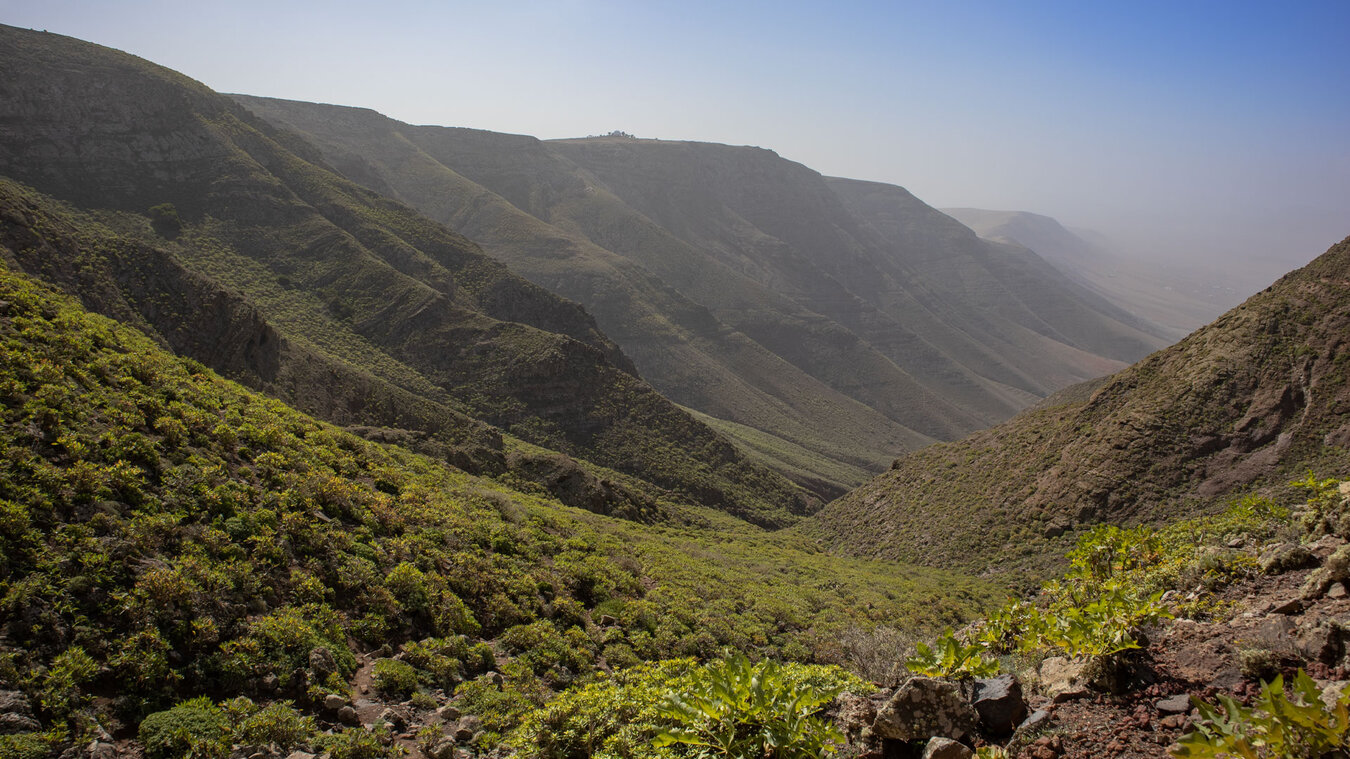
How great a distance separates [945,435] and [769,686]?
12913 centimetres

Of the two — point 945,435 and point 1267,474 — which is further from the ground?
point 1267,474

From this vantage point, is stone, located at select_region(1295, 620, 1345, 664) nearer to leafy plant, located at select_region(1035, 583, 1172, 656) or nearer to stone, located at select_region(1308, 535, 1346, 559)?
leafy plant, located at select_region(1035, 583, 1172, 656)

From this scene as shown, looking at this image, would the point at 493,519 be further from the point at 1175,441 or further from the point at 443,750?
the point at 1175,441

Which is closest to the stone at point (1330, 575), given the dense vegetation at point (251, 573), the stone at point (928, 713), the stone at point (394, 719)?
the stone at point (928, 713)

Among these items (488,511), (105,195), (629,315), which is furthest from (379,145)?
(488,511)

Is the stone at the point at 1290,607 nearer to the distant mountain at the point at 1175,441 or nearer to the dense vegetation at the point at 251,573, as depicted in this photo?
the dense vegetation at the point at 251,573

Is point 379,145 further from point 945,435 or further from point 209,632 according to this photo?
point 209,632

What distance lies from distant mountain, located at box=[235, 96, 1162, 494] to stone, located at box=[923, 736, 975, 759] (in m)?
69.5

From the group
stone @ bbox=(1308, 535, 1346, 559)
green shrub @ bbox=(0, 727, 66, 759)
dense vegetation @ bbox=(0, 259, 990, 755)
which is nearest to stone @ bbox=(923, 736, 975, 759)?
stone @ bbox=(1308, 535, 1346, 559)

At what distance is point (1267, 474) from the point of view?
26172 mm

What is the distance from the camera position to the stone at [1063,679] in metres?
5.74

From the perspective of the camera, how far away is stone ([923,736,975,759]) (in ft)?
16.5

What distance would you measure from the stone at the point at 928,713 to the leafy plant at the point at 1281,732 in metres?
1.83

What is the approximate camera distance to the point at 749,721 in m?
5.42
